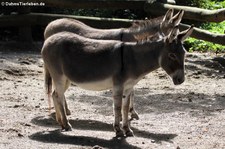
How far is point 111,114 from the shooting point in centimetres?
773

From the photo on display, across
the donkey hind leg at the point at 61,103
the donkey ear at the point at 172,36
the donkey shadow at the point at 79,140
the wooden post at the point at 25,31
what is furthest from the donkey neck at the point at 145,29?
the wooden post at the point at 25,31

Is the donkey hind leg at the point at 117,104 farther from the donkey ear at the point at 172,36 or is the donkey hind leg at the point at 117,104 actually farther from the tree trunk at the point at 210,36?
the tree trunk at the point at 210,36

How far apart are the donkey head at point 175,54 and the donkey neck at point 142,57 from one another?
0.29ft

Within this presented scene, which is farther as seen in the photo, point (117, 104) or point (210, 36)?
point (210, 36)

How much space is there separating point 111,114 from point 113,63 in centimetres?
158

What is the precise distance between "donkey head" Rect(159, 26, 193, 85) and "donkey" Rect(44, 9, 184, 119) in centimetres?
27

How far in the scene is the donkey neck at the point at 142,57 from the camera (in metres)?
6.32

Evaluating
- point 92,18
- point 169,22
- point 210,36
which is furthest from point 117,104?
point 92,18

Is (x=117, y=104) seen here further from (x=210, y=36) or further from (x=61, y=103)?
(x=210, y=36)

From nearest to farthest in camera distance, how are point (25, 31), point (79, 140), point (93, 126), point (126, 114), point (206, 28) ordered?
point (79, 140)
point (126, 114)
point (93, 126)
point (25, 31)
point (206, 28)

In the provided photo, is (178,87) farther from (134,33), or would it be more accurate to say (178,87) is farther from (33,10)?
(33,10)

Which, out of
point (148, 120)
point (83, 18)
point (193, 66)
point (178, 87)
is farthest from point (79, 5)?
point (148, 120)

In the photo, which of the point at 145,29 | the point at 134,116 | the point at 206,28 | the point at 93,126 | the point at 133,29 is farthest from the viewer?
the point at 206,28

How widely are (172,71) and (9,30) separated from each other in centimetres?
841
